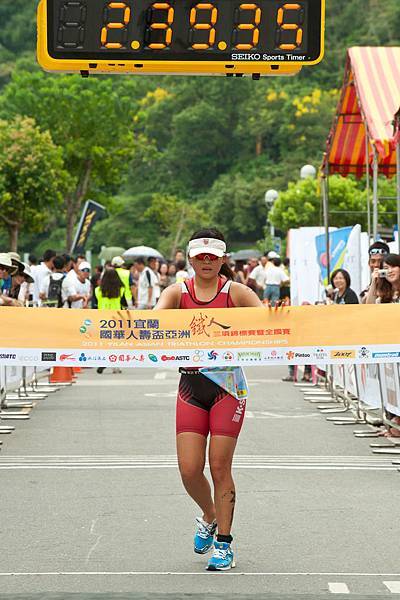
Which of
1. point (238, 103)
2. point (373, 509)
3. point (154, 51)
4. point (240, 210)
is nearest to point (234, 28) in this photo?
point (154, 51)

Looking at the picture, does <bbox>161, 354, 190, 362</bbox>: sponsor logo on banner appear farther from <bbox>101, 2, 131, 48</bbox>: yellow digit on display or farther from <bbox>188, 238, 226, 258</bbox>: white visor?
<bbox>101, 2, 131, 48</bbox>: yellow digit on display

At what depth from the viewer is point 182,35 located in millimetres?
13211

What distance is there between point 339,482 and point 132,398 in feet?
25.2

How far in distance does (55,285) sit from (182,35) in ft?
38.9

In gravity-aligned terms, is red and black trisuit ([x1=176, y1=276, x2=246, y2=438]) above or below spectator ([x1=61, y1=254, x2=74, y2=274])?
below

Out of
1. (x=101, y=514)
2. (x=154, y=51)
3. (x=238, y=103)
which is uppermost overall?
(x=238, y=103)

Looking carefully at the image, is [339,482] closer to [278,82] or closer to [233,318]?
[233,318]

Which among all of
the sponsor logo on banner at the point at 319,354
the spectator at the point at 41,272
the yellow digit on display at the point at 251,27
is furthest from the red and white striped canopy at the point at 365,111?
the sponsor logo on banner at the point at 319,354

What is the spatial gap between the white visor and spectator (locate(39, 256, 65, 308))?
15.7 m

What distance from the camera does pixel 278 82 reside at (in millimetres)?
119812

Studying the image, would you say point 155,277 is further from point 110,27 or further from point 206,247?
point 206,247

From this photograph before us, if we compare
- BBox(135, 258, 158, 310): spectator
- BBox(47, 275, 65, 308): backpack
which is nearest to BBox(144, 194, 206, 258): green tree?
BBox(135, 258, 158, 310): spectator

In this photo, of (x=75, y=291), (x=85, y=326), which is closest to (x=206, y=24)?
(x=85, y=326)

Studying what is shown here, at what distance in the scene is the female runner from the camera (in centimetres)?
788
